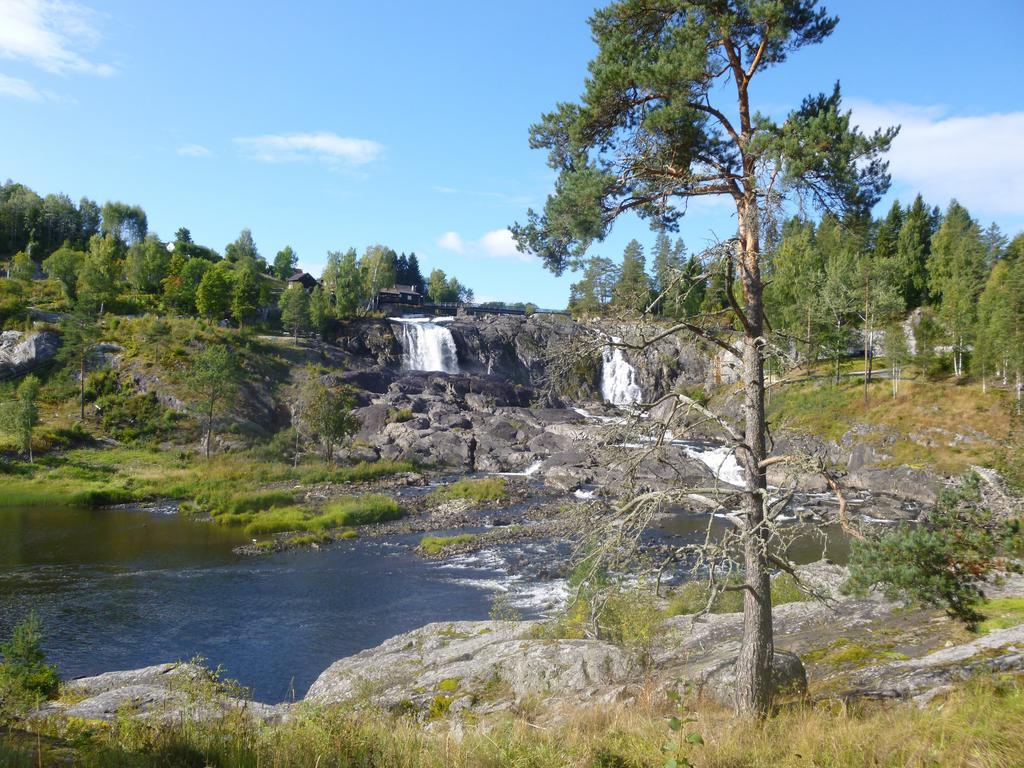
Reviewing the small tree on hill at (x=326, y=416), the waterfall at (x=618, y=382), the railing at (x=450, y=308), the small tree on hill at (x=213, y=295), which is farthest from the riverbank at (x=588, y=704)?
the railing at (x=450, y=308)

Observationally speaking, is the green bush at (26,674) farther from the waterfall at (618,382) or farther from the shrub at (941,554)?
the waterfall at (618,382)

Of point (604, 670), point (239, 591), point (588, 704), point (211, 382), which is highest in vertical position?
point (211, 382)

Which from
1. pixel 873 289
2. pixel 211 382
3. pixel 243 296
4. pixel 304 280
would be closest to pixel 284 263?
pixel 304 280

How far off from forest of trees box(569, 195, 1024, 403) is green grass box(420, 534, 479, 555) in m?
18.8

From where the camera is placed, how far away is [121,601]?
2377cm

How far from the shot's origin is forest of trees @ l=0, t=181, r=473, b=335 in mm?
76688

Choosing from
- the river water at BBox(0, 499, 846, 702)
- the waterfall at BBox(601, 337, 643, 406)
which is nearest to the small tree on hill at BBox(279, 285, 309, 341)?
the waterfall at BBox(601, 337, 643, 406)

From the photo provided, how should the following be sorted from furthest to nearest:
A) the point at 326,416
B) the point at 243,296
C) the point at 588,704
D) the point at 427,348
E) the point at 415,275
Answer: the point at 415,275 → the point at 427,348 → the point at 243,296 → the point at 326,416 → the point at 588,704

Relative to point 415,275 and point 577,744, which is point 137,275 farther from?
point 577,744

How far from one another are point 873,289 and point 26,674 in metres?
53.9

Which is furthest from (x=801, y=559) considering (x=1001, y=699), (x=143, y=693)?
(x=143, y=693)

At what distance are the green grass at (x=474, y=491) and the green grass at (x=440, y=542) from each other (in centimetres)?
873

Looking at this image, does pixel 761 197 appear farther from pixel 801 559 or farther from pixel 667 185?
pixel 801 559

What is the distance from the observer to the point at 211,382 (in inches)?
2108
